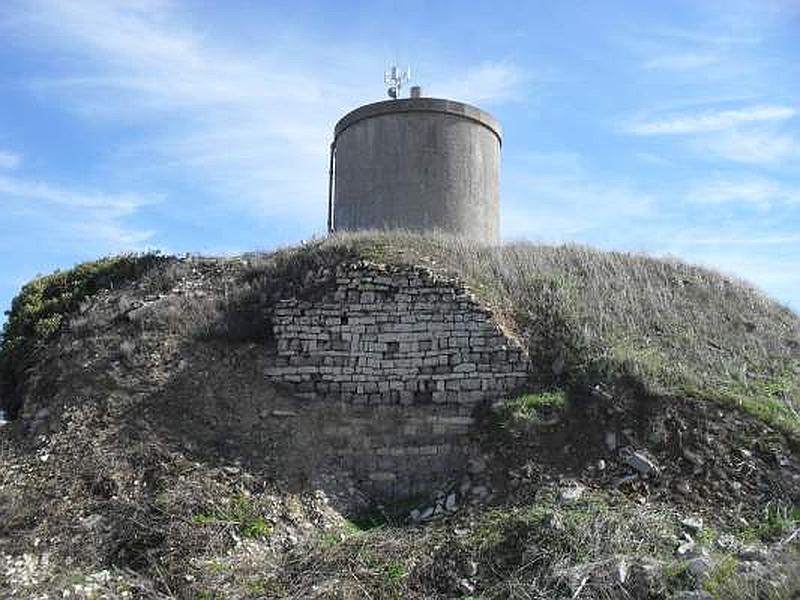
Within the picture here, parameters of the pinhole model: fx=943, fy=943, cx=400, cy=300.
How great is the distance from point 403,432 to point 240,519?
89.9 inches

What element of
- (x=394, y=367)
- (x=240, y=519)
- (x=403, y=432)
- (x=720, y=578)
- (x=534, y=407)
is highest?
(x=394, y=367)

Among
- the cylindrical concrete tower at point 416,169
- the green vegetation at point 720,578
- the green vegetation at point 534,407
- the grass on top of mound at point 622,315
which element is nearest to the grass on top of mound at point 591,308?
the grass on top of mound at point 622,315

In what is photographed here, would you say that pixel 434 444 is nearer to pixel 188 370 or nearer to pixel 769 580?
pixel 188 370

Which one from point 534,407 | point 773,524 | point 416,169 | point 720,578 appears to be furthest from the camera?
point 416,169

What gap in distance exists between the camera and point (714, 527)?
8484 mm

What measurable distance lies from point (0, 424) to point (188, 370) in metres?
2.51

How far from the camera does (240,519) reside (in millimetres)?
8836

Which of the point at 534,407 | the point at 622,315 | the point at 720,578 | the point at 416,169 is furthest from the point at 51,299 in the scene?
the point at 720,578

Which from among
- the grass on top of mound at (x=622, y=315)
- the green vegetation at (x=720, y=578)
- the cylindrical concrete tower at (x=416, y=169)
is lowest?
the green vegetation at (x=720, y=578)

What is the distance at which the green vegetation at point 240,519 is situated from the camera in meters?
8.68

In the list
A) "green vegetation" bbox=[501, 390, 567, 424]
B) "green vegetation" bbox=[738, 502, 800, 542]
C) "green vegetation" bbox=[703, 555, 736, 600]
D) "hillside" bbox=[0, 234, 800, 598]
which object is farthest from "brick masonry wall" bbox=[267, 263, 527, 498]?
"green vegetation" bbox=[703, 555, 736, 600]

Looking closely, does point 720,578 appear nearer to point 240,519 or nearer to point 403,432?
point 403,432

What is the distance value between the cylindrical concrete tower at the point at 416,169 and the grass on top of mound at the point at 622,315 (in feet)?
4.37

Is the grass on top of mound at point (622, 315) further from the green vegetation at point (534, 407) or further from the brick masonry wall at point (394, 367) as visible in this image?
the brick masonry wall at point (394, 367)
